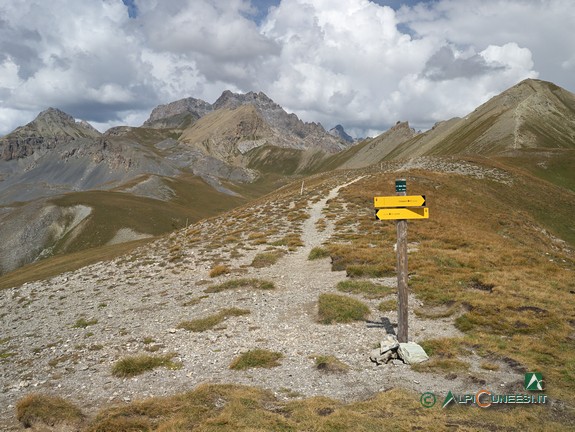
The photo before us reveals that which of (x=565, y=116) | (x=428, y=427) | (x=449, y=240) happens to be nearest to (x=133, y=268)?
(x=449, y=240)

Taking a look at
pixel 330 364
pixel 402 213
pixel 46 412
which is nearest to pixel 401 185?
A: pixel 402 213

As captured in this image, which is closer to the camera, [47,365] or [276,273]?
[47,365]

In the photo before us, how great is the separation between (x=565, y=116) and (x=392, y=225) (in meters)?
192

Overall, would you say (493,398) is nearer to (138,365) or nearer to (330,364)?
(330,364)

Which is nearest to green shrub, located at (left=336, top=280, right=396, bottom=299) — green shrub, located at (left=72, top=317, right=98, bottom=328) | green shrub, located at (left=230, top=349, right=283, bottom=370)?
green shrub, located at (left=230, top=349, right=283, bottom=370)

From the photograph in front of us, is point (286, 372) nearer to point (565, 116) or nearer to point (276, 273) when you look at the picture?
point (276, 273)

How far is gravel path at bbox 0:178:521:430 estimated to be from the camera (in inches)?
527

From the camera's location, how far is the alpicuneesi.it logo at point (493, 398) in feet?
37.1

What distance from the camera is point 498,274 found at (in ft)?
77.0

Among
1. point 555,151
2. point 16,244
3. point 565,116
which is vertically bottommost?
point 16,244

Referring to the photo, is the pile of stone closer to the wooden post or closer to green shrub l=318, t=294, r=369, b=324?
the wooden post

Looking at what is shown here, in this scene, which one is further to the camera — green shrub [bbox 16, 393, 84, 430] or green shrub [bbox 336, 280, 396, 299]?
green shrub [bbox 336, 280, 396, 299]

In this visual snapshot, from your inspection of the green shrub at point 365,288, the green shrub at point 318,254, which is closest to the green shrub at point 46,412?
the green shrub at point 365,288

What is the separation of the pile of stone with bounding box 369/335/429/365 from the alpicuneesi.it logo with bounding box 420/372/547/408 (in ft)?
8.48
